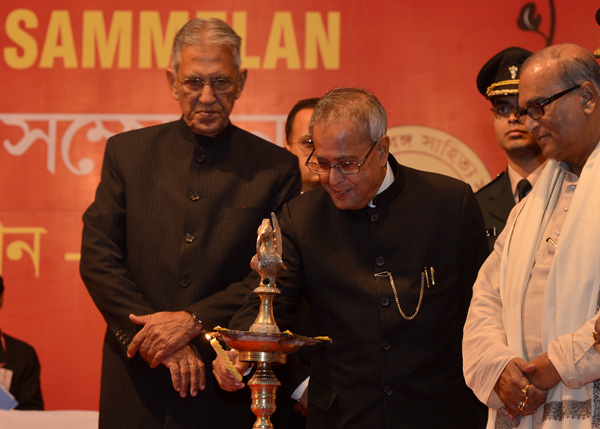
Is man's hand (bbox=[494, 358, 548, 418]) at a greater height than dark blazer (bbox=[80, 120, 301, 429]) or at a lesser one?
lesser

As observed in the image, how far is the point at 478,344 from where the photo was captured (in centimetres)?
263

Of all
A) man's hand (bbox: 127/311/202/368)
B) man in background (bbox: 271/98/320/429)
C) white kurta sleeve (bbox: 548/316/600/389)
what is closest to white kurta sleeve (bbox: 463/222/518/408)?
white kurta sleeve (bbox: 548/316/600/389)

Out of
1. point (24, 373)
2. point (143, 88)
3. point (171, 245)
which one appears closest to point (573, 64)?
point (171, 245)

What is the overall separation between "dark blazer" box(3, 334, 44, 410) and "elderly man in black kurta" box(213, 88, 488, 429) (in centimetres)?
262

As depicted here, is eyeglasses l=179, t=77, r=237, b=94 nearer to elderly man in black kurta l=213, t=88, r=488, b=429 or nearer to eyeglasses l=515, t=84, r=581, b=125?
elderly man in black kurta l=213, t=88, r=488, b=429

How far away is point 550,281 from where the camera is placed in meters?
2.54

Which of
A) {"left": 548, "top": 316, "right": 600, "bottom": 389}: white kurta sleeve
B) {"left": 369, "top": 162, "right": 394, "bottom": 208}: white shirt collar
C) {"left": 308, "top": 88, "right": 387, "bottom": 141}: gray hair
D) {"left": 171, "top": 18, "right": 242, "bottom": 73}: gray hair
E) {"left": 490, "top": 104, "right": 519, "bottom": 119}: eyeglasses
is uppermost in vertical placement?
{"left": 171, "top": 18, "right": 242, "bottom": 73}: gray hair

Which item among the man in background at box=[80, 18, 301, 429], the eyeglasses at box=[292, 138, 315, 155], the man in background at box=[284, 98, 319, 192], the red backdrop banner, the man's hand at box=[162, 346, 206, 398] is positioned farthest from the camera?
the red backdrop banner

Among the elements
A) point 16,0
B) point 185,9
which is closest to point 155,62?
point 185,9

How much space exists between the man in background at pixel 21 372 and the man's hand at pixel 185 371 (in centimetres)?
226

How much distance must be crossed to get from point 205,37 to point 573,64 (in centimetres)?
140

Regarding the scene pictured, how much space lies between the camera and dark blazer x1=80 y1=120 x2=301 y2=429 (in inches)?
122

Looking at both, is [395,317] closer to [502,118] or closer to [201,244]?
[201,244]

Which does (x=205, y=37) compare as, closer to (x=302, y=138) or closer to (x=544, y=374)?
(x=302, y=138)
